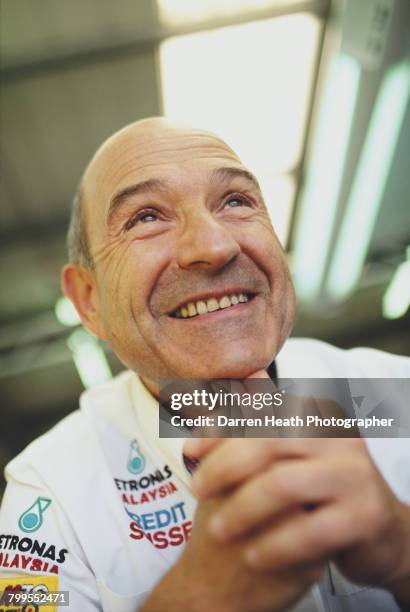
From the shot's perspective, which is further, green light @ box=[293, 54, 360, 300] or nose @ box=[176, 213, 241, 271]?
green light @ box=[293, 54, 360, 300]

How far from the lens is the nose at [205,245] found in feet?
2.31

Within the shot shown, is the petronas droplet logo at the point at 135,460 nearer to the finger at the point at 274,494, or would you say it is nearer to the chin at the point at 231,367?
the chin at the point at 231,367

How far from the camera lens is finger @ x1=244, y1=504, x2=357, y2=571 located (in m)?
0.32

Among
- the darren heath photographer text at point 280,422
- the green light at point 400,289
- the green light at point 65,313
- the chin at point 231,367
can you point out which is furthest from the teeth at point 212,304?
the green light at point 65,313

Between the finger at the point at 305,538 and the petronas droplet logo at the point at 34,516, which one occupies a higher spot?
the petronas droplet logo at the point at 34,516

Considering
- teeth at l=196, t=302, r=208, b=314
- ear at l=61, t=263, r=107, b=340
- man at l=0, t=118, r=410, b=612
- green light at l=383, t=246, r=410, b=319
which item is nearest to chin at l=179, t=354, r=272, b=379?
man at l=0, t=118, r=410, b=612

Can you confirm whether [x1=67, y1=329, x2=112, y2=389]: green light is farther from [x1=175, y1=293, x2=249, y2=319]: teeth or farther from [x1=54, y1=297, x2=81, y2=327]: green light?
[x1=175, y1=293, x2=249, y2=319]: teeth

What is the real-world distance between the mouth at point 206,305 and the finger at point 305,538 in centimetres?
43

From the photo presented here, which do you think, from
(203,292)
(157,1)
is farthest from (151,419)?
(157,1)

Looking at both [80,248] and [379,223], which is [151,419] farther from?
[379,223]

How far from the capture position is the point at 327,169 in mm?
1679

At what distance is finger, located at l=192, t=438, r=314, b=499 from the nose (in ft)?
1.34

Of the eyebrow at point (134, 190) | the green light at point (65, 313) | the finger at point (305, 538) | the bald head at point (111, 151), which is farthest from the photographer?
the green light at point (65, 313)

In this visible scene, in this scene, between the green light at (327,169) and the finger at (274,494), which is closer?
the finger at (274,494)
